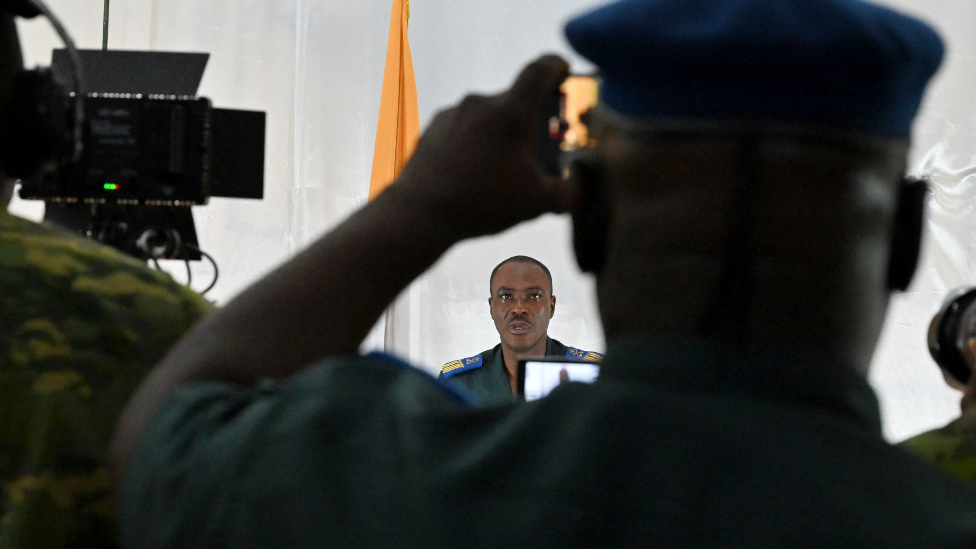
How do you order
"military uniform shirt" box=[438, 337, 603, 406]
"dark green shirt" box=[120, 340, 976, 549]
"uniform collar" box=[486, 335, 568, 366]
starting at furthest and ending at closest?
"uniform collar" box=[486, 335, 568, 366]
"military uniform shirt" box=[438, 337, 603, 406]
"dark green shirt" box=[120, 340, 976, 549]

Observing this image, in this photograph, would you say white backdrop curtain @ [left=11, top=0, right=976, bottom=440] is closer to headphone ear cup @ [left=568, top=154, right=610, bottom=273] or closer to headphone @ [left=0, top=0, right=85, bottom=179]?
headphone @ [left=0, top=0, right=85, bottom=179]

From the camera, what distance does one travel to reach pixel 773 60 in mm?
432

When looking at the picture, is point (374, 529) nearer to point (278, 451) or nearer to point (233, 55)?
point (278, 451)

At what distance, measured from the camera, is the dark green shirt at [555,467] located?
0.37 m

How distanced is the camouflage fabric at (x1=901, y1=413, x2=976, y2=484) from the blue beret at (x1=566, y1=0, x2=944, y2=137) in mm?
165

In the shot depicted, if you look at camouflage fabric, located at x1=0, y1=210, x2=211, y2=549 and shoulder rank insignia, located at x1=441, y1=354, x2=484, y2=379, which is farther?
shoulder rank insignia, located at x1=441, y1=354, x2=484, y2=379

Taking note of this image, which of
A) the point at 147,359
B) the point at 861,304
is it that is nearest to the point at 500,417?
the point at 861,304

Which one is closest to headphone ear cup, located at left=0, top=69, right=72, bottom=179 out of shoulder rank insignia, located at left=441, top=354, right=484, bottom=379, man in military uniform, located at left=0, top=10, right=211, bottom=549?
man in military uniform, located at left=0, top=10, right=211, bottom=549

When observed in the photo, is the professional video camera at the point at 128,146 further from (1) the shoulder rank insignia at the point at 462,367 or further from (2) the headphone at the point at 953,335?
(1) the shoulder rank insignia at the point at 462,367

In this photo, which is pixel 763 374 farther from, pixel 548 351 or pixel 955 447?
pixel 548 351

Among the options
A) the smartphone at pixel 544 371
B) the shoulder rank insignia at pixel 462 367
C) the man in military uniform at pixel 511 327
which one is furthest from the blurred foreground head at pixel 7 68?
the shoulder rank insignia at pixel 462 367

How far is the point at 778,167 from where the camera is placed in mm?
422

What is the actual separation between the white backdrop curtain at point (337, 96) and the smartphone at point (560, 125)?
2.90 m

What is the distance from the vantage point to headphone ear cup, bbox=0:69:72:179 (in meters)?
0.74
